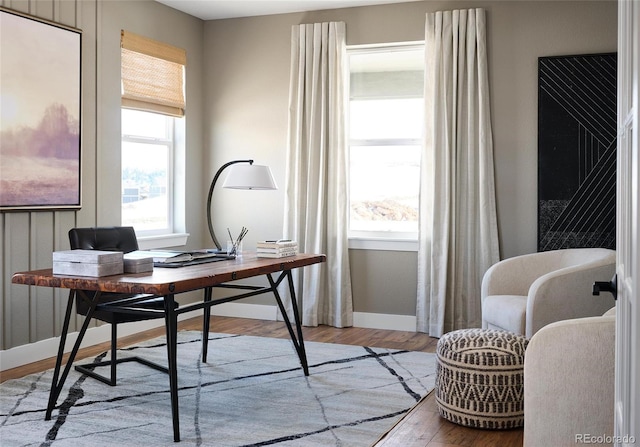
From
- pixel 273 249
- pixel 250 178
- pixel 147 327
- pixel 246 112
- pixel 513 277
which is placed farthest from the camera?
pixel 246 112

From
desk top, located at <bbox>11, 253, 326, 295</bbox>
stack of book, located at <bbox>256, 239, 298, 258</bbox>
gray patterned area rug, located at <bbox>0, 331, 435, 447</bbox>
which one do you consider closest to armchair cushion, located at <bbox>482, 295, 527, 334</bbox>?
gray patterned area rug, located at <bbox>0, 331, 435, 447</bbox>

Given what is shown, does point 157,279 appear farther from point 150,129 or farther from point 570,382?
point 150,129

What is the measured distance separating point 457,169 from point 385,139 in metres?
0.69

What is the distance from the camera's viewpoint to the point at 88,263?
3.08m

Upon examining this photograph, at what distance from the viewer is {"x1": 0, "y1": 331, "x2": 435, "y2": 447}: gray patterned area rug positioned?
9.91ft

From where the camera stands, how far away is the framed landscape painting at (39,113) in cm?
408

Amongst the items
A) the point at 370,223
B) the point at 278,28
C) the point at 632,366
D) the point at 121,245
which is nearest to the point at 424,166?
the point at 370,223

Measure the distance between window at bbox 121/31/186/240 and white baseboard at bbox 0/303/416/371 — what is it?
764 mm

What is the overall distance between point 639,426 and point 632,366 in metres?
0.13

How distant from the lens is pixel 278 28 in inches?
229

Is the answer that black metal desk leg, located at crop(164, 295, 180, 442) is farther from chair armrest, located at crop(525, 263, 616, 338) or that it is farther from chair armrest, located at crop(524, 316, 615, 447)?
chair armrest, located at crop(525, 263, 616, 338)

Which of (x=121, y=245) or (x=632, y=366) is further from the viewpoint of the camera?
(x=121, y=245)

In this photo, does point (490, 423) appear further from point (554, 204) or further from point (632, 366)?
point (554, 204)

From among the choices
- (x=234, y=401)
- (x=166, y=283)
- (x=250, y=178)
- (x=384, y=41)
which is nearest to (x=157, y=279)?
(x=166, y=283)
